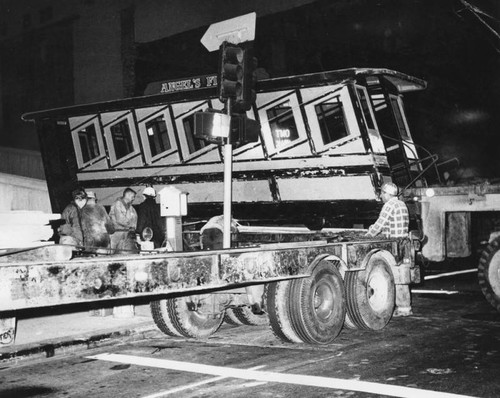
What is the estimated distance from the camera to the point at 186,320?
7.80 meters

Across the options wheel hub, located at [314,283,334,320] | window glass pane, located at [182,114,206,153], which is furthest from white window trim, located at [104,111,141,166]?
wheel hub, located at [314,283,334,320]

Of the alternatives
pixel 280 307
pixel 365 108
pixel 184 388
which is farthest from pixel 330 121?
pixel 184 388

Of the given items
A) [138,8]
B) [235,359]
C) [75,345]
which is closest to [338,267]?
[235,359]

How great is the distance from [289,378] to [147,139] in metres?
9.01

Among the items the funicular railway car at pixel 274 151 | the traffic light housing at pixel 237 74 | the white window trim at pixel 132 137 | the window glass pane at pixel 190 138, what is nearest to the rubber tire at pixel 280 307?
the traffic light housing at pixel 237 74

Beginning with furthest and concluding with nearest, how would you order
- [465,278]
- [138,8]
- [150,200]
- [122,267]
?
[138,8], [465,278], [150,200], [122,267]

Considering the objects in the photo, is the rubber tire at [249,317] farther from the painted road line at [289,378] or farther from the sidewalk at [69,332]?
the painted road line at [289,378]

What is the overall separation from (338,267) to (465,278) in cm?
750

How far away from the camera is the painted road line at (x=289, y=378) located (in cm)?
529

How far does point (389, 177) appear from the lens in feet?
37.4

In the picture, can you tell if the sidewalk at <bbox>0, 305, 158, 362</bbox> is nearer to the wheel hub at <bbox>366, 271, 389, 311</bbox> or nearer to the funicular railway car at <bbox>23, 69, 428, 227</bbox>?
the wheel hub at <bbox>366, 271, 389, 311</bbox>

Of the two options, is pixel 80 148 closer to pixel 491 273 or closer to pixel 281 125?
pixel 281 125

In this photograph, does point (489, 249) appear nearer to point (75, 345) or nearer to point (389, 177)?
point (389, 177)

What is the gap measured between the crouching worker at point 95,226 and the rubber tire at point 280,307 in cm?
397
